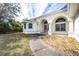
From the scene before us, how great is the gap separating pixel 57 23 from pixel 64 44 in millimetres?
380

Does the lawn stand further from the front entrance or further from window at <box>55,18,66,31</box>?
window at <box>55,18,66,31</box>

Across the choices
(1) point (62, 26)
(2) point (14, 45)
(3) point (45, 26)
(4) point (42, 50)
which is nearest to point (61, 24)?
(1) point (62, 26)

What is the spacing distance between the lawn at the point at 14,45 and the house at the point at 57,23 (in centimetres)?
15

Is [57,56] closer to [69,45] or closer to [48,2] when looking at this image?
[69,45]

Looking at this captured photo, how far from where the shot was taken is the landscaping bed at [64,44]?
2.67 metres

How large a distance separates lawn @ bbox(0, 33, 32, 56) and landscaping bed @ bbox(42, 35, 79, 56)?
331 mm

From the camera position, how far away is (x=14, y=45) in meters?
2.76

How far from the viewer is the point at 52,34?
279 cm

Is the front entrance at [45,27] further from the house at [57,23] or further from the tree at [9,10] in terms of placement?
the tree at [9,10]

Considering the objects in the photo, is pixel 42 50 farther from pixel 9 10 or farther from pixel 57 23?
pixel 9 10

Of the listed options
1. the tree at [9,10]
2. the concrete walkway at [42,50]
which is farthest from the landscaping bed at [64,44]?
the tree at [9,10]

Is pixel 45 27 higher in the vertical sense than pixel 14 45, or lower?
higher

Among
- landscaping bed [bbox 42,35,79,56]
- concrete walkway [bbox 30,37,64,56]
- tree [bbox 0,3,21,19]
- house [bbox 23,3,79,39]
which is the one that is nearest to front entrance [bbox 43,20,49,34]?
house [bbox 23,3,79,39]

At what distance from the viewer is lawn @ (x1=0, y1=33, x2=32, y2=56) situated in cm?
273
